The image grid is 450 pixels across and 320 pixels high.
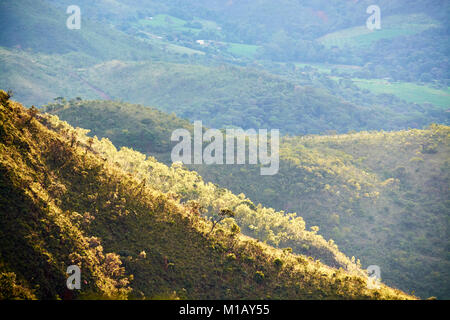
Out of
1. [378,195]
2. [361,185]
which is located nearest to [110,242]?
[361,185]

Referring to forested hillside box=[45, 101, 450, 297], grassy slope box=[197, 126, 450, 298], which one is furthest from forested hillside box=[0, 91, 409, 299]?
forested hillside box=[45, 101, 450, 297]

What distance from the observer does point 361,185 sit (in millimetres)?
117000

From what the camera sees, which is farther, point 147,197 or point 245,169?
point 245,169

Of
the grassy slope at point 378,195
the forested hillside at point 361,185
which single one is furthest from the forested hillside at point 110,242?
the forested hillside at point 361,185

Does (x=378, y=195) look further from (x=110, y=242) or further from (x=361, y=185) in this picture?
(x=110, y=242)

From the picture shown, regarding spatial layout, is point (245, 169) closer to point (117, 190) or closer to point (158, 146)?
point (158, 146)

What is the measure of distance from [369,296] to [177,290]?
55.4ft

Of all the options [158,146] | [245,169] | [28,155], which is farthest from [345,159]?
[28,155]

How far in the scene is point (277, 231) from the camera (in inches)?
2990

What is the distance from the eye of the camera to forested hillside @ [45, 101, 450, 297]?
97.4 metres

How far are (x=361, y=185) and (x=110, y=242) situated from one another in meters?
93.3

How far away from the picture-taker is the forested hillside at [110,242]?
30109 mm

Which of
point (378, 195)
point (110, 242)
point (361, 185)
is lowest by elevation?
point (378, 195)

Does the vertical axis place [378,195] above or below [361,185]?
below
